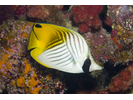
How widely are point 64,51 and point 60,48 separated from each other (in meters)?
0.07

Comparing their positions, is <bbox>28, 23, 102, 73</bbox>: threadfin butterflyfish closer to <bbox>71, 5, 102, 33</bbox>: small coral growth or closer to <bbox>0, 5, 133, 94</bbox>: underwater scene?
<bbox>0, 5, 133, 94</bbox>: underwater scene

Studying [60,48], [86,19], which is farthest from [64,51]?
[86,19]

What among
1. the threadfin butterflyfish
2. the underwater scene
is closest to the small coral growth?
the underwater scene

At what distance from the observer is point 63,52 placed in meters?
1.48

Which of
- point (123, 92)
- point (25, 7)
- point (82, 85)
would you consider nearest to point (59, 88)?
point (82, 85)

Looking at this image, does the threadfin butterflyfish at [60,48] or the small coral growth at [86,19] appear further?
the small coral growth at [86,19]

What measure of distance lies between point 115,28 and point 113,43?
63cm

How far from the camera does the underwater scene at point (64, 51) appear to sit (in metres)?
1.49

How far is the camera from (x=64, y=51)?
1476 mm

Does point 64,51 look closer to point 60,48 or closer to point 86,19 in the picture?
point 60,48

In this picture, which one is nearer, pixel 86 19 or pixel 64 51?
pixel 64 51

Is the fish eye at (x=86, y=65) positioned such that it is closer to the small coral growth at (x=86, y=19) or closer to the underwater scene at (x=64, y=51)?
the underwater scene at (x=64, y=51)

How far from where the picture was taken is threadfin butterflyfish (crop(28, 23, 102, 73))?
4.81ft

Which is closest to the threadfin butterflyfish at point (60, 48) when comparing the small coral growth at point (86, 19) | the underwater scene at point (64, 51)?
the underwater scene at point (64, 51)
